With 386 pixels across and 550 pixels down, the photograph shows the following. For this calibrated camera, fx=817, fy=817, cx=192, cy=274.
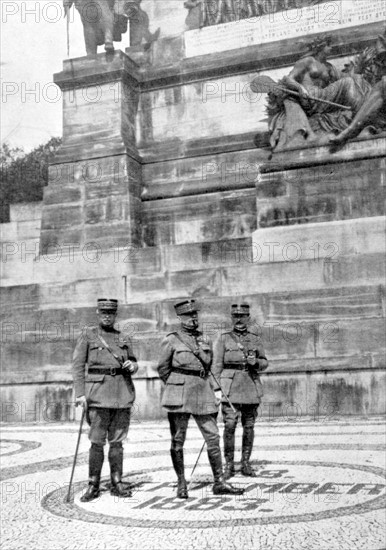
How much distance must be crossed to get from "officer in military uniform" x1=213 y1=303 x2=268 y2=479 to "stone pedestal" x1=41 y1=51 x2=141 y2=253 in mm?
9473

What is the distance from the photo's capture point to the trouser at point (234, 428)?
847 cm

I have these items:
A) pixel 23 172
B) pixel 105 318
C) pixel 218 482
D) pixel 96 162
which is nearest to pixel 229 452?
pixel 218 482

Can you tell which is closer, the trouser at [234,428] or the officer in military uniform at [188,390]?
the officer in military uniform at [188,390]

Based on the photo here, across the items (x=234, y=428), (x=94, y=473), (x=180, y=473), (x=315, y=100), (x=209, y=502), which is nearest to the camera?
(x=209, y=502)

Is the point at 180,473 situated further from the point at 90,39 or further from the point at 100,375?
the point at 90,39

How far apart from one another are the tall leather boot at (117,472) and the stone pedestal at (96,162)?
10868 millimetres

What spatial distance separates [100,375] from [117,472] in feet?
3.00

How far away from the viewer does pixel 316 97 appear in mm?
17672

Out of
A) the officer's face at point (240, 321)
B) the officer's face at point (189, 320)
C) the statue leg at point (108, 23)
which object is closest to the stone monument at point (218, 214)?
the statue leg at point (108, 23)

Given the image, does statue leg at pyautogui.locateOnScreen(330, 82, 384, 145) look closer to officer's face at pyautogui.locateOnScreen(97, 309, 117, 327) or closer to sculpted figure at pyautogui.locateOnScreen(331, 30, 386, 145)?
sculpted figure at pyautogui.locateOnScreen(331, 30, 386, 145)

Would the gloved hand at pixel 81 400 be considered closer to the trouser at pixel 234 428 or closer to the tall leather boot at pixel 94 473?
the tall leather boot at pixel 94 473

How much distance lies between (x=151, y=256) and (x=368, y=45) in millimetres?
7323

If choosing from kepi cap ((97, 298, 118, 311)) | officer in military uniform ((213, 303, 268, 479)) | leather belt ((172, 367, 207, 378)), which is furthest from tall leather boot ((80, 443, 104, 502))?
officer in military uniform ((213, 303, 268, 479))

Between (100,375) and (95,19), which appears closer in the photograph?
(100,375)
